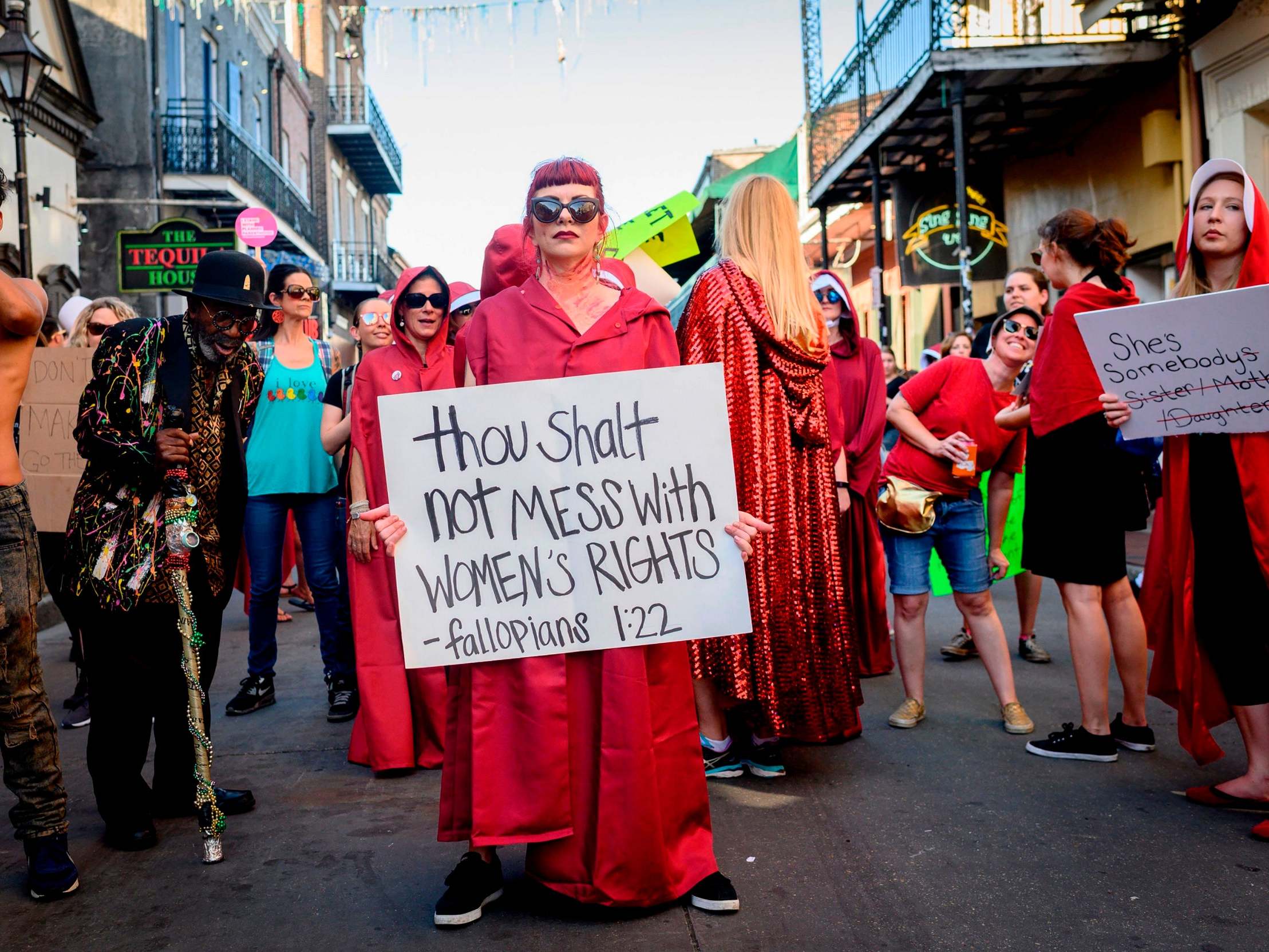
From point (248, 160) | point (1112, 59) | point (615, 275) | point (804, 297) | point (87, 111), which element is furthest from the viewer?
point (248, 160)

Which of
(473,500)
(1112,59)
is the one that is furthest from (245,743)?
(1112,59)

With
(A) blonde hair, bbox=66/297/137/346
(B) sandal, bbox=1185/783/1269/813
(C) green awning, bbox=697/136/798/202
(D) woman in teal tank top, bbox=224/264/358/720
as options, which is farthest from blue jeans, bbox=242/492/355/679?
(C) green awning, bbox=697/136/798/202

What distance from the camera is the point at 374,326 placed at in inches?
223

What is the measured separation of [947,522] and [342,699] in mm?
2913

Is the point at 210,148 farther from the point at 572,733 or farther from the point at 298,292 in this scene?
the point at 572,733

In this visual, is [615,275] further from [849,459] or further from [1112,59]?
[1112,59]

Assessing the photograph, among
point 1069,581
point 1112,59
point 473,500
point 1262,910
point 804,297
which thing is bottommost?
point 1262,910

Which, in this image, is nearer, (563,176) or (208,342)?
(563,176)

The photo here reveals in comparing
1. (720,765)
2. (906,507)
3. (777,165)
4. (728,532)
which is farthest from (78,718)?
(777,165)

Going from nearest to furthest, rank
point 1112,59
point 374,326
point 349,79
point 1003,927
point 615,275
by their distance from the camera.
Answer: point 1003,927 → point 615,275 → point 374,326 → point 1112,59 → point 349,79

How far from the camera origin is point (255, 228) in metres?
17.2

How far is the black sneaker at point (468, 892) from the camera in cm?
290

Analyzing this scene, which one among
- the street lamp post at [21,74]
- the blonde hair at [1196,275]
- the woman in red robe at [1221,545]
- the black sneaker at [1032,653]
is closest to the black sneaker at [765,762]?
the woman in red robe at [1221,545]

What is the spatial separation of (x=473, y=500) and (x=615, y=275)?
1909 mm
